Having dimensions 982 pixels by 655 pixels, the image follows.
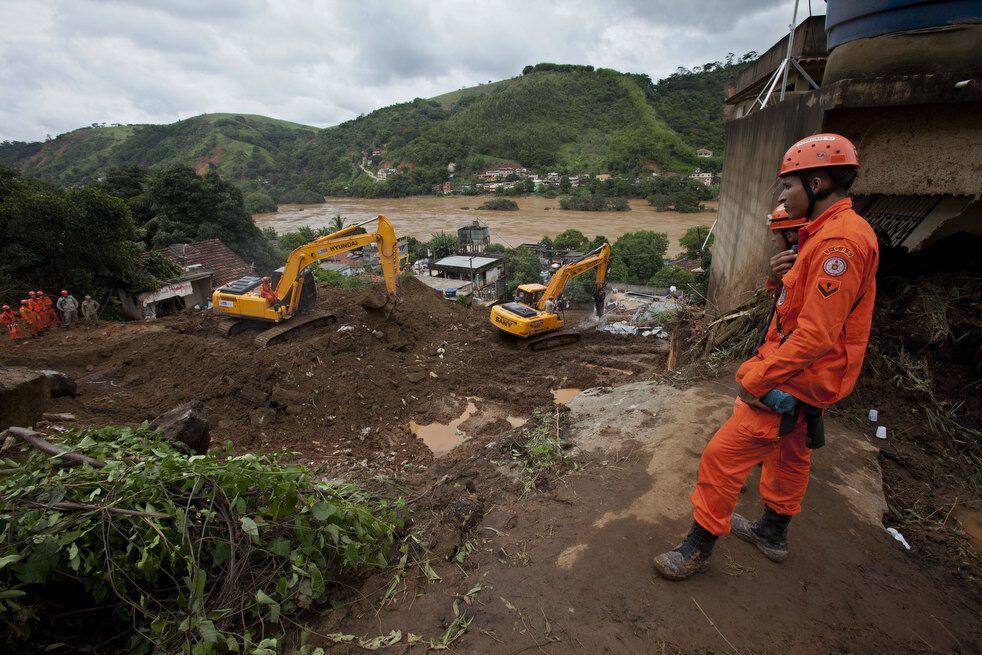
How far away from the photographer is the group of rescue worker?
32.3 feet

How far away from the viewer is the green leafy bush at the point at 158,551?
6.13ft

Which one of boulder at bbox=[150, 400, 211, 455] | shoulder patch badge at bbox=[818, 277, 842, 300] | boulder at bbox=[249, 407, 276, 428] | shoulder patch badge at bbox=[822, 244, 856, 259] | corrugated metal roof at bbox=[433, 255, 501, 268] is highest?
shoulder patch badge at bbox=[822, 244, 856, 259]

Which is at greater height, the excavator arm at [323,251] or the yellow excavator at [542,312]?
the excavator arm at [323,251]

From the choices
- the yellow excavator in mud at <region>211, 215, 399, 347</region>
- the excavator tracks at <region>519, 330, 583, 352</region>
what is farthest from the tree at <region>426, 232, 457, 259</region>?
the excavator tracks at <region>519, 330, 583, 352</region>

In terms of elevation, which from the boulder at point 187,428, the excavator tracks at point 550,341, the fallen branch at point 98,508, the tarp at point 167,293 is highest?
the fallen branch at point 98,508

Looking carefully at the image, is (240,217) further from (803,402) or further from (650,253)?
(803,402)

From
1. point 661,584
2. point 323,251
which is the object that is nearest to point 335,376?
point 323,251

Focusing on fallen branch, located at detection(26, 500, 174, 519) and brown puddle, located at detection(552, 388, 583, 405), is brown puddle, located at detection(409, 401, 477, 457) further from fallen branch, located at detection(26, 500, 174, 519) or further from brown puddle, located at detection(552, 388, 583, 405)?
fallen branch, located at detection(26, 500, 174, 519)

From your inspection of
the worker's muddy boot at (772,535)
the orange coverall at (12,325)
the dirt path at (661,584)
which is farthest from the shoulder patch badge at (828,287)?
the orange coverall at (12,325)

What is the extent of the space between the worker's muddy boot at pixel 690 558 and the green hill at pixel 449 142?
180ft

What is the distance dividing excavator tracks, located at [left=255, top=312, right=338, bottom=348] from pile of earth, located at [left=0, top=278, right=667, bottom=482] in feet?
0.63

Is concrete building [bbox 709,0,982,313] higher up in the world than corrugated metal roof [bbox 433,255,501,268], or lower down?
higher up

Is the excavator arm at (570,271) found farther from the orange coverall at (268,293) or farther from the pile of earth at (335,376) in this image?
the orange coverall at (268,293)

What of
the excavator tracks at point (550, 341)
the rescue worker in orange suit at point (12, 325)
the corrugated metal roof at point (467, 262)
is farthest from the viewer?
the corrugated metal roof at point (467, 262)
